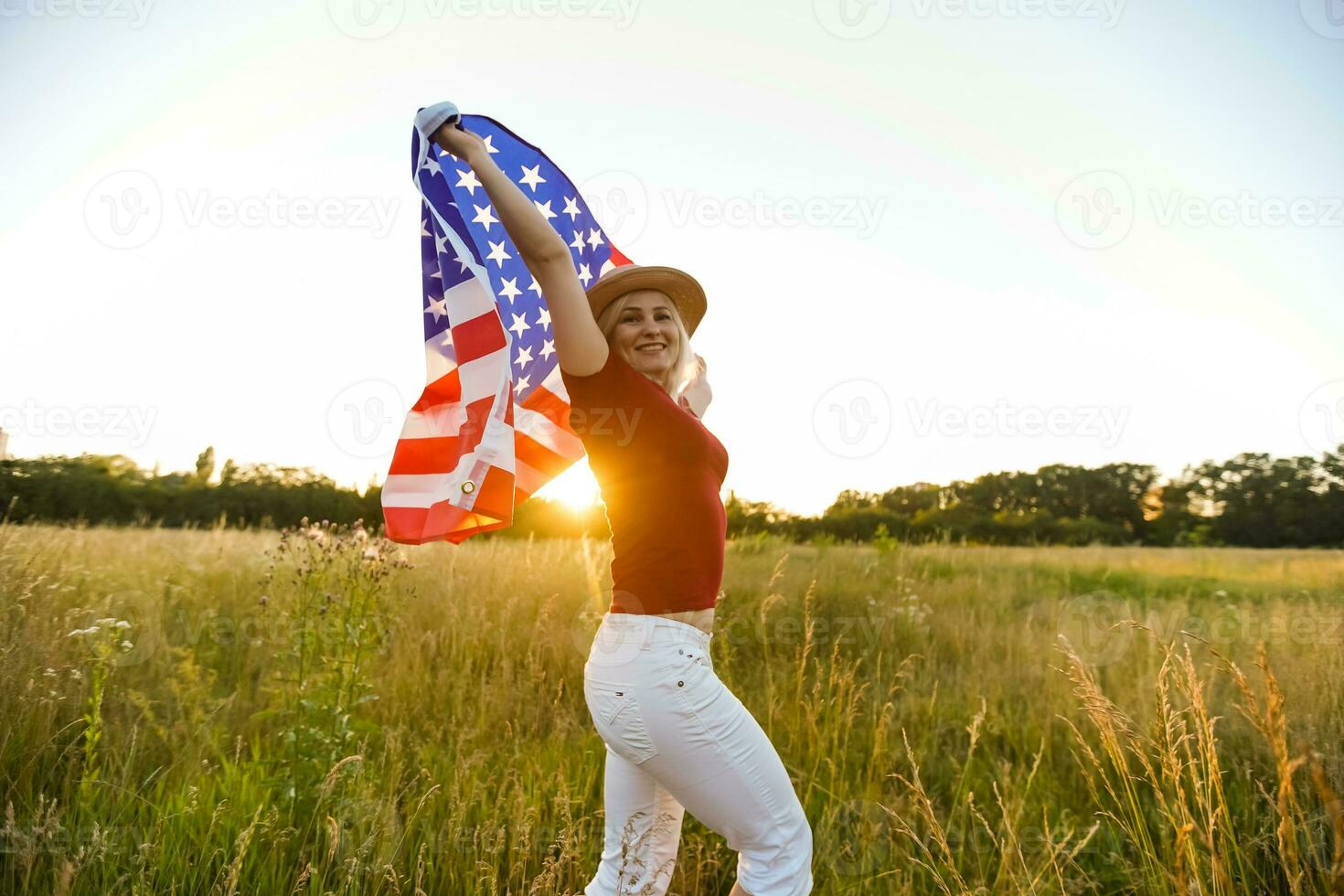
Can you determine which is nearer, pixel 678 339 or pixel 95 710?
pixel 678 339

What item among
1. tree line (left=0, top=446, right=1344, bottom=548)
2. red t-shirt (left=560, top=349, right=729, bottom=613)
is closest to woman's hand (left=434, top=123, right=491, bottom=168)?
red t-shirt (left=560, top=349, right=729, bottom=613)

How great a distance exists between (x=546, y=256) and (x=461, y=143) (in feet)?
1.37

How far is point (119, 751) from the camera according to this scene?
3635 mm

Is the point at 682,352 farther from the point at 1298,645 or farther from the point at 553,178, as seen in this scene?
the point at 1298,645

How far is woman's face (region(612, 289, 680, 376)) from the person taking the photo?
2.51m

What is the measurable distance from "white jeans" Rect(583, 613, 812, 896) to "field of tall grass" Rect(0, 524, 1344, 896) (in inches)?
16.2

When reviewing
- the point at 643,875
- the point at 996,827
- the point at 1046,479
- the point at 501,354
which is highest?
the point at 1046,479

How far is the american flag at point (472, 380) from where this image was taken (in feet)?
8.02

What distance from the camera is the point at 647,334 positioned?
8.23ft

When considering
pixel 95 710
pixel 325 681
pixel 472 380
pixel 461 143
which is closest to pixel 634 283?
pixel 472 380

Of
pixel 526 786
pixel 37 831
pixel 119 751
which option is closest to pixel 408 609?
pixel 119 751

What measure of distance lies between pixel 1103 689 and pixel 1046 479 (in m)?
42.5

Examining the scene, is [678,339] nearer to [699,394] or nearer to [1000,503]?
[699,394]

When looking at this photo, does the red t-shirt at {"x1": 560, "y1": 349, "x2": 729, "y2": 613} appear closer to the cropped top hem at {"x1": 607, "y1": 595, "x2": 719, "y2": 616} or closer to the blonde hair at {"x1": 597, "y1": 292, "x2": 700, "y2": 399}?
the cropped top hem at {"x1": 607, "y1": 595, "x2": 719, "y2": 616}
